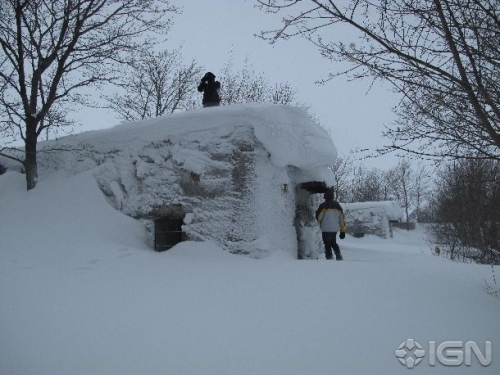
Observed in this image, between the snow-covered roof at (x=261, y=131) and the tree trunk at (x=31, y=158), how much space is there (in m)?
1.33

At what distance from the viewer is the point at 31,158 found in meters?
6.23

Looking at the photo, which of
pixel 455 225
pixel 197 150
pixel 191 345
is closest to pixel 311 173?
pixel 197 150

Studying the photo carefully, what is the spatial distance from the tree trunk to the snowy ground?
4.09ft

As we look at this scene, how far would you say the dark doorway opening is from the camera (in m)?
6.01

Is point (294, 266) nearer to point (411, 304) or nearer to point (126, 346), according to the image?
point (411, 304)

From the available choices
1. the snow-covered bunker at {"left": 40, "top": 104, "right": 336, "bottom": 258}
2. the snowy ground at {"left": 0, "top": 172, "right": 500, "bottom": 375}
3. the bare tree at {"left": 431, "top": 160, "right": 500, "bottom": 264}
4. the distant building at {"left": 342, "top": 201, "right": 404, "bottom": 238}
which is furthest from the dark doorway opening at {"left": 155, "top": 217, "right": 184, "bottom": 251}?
the distant building at {"left": 342, "top": 201, "right": 404, "bottom": 238}

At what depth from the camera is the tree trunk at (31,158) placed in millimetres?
6191

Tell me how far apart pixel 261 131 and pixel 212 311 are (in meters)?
3.01

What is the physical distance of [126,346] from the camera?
2482 millimetres

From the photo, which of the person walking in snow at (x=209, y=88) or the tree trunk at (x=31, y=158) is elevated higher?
the person walking in snow at (x=209, y=88)

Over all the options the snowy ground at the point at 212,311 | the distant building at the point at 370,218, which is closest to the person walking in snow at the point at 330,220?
the snowy ground at the point at 212,311

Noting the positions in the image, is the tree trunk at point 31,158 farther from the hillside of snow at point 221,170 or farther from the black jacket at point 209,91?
the black jacket at point 209,91

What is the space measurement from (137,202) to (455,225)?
8528mm

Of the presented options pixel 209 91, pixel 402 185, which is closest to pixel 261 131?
pixel 209 91
